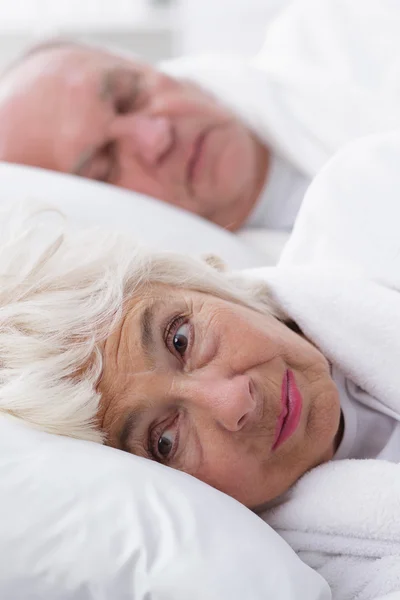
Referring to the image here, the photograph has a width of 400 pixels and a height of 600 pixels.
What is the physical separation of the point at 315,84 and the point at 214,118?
217 mm

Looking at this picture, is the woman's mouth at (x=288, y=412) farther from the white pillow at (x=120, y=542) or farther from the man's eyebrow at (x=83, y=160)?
the man's eyebrow at (x=83, y=160)

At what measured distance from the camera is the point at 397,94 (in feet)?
4.78

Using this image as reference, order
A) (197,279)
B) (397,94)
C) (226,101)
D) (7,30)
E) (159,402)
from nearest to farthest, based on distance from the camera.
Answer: (159,402), (197,279), (397,94), (226,101), (7,30)

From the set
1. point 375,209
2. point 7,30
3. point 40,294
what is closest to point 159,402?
point 40,294

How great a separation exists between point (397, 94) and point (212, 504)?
3.35 ft

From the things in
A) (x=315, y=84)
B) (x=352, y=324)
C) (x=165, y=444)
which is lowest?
(x=165, y=444)

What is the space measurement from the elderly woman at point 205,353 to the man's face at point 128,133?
55cm

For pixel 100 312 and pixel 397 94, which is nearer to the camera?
pixel 100 312

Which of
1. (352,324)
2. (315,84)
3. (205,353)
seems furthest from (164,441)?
(315,84)

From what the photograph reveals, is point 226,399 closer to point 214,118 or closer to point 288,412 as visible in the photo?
point 288,412

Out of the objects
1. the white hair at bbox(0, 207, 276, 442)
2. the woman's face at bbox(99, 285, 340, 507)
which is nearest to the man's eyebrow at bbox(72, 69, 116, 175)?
the white hair at bbox(0, 207, 276, 442)

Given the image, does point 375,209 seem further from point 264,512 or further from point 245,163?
point 245,163

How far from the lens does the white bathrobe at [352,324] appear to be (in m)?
0.79

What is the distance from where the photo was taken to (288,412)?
84 cm
